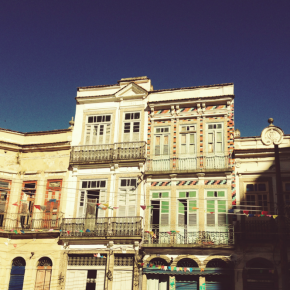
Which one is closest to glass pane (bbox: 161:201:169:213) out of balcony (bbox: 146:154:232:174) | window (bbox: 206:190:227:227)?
balcony (bbox: 146:154:232:174)

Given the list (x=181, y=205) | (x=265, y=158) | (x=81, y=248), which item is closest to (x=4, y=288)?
(x=81, y=248)

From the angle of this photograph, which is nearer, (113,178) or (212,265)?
(212,265)

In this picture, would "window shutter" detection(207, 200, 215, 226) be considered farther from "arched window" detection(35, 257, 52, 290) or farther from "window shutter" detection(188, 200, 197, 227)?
"arched window" detection(35, 257, 52, 290)

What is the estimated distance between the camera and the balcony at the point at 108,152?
2333 cm

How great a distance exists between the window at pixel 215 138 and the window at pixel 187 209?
8.64 feet

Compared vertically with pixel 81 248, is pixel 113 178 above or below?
above

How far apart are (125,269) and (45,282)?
4.40 m

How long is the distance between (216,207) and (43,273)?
9792 millimetres

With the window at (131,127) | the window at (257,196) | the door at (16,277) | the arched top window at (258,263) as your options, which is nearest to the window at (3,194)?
the door at (16,277)

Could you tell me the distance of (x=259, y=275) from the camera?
65.0 feet

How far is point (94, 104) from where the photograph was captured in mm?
25422

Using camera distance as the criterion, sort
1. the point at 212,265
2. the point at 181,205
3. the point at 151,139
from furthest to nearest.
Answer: the point at 151,139
the point at 181,205
the point at 212,265

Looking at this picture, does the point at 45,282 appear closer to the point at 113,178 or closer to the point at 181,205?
the point at 113,178

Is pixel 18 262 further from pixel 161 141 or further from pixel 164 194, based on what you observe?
pixel 161 141
